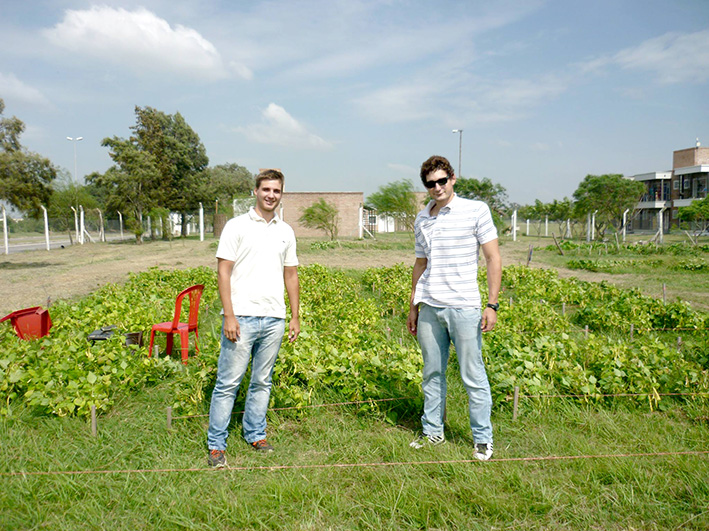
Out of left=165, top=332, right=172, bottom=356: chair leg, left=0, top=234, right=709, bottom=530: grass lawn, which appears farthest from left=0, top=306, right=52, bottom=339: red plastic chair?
left=0, top=234, right=709, bottom=530: grass lawn

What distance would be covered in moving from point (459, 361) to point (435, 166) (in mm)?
1099

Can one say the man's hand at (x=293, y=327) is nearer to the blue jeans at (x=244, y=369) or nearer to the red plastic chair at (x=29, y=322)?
the blue jeans at (x=244, y=369)

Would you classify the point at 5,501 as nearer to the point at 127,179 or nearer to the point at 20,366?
the point at 20,366

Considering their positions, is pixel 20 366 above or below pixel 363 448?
above

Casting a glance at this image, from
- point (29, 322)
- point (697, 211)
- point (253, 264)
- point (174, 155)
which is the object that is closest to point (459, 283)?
point (253, 264)

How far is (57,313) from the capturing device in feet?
17.7

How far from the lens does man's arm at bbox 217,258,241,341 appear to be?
8.59ft

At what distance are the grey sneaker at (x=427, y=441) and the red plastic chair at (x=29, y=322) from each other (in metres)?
3.67

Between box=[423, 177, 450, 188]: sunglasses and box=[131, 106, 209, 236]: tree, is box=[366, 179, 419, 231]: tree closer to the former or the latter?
box=[131, 106, 209, 236]: tree

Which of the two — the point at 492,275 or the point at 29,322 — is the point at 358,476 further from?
the point at 29,322

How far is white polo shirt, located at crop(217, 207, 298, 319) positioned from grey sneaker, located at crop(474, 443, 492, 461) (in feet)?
4.41

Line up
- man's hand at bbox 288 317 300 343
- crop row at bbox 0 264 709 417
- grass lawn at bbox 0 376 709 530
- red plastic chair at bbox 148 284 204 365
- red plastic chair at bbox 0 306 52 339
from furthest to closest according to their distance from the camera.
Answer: red plastic chair at bbox 0 306 52 339
red plastic chair at bbox 148 284 204 365
crop row at bbox 0 264 709 417
man's hand at bbox 288 317 300 343
grass lawn at bbox 0 376 709 530

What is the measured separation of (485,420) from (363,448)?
0.74 m

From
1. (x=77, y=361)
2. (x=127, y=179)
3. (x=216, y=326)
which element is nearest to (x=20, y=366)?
(x=77, y=361)
